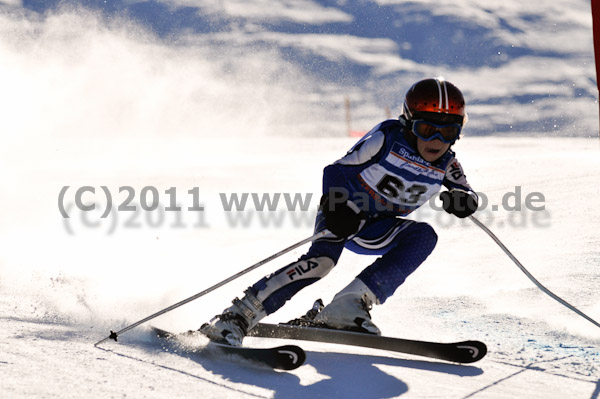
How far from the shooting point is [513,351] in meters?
3.42

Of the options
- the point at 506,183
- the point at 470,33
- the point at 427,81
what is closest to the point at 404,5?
the point at 470,33

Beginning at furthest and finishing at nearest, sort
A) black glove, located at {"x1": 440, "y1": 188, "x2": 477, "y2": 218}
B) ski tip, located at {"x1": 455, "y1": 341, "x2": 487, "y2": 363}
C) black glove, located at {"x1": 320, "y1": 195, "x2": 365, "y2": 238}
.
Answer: black glove, located at {"x1": 440, "y1": 188, "x2": 477, "y2": 218} → black glove, located at {"x1": 320, "y1": 195, "x2": 365, "y2": 238} → ski tip, located at {"x1": 455, "y1": 341, "x2": 487, "y2": 363}

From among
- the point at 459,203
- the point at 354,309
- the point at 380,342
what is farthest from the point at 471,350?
the point at 459,203

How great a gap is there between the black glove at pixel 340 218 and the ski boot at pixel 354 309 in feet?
0.87

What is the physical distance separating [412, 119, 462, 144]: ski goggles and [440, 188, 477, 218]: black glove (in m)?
0.28

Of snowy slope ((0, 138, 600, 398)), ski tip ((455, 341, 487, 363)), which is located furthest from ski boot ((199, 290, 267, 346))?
ski tip ((455, 341, 487, 363))

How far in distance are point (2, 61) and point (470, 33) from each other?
20296 millimetres

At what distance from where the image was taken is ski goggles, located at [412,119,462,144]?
344 centimetres

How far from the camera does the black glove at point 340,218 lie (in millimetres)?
3334

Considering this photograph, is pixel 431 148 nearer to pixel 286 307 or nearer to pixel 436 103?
pixel 436 103

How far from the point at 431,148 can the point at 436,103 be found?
227 mm

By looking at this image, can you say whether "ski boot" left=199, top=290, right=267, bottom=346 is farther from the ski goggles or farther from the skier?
the ski goggles

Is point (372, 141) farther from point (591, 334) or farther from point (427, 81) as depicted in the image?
point (591, 334)

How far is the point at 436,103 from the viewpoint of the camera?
3.42m
